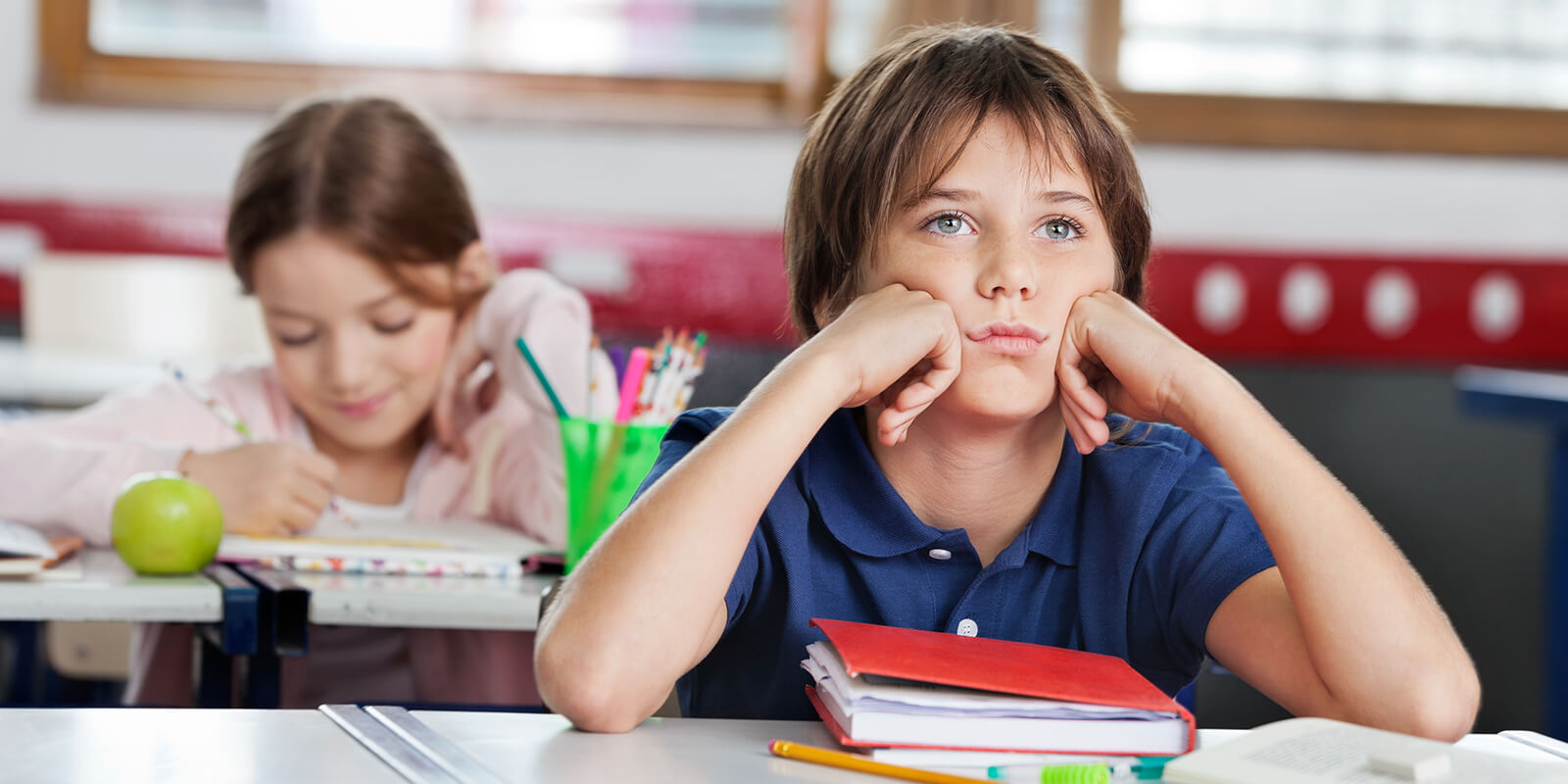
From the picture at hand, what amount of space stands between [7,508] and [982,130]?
3.22 ft

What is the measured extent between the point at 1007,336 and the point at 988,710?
0.35 meters

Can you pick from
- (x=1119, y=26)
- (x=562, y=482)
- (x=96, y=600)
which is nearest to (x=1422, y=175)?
(x=1119, y=26)

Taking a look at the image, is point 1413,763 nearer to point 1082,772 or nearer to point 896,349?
point 1082,772

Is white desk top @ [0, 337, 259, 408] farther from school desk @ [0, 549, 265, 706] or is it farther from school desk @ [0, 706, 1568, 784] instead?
school desk @ [0, 706, 1568, 784]

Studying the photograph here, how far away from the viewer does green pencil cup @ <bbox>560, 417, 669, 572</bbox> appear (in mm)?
1327

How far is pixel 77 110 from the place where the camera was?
127 inches

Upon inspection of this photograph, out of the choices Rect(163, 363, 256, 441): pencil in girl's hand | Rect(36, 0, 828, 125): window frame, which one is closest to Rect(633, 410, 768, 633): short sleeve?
Rect(163, 363, 256, 441): pencil in girl's hand

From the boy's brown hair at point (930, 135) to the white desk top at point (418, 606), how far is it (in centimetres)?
34

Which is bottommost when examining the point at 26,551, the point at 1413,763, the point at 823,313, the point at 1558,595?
the point at 1558,595

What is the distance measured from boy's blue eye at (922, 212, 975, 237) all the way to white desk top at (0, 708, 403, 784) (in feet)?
1.75

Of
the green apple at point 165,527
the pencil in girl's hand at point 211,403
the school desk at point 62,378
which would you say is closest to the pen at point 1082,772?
the green apple at point 165,527

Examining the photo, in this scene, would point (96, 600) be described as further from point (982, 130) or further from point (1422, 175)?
point (1422, 175)

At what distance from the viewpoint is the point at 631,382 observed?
1.34 metres

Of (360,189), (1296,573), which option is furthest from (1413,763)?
(360,189)
